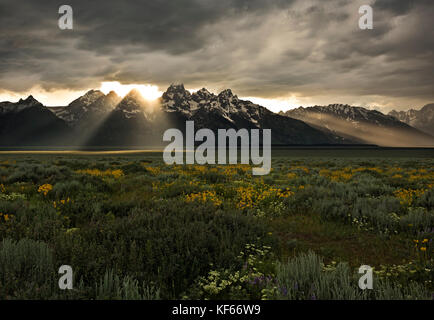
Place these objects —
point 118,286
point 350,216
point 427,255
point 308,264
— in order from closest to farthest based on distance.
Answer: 1. point 118,286
2. point 308,264
3. point 427,255
4. point 350,216

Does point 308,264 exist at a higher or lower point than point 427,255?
higher

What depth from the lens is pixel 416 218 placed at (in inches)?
243

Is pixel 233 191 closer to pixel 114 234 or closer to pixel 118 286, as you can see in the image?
pixel 114 234

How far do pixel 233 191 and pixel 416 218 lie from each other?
239 inches

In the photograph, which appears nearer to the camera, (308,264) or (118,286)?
(118,286)

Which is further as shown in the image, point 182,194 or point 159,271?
point 182,194

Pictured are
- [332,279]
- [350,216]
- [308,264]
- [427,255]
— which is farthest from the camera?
[350,216]

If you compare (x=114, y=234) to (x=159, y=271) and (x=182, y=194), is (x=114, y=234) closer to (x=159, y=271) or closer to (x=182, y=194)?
(x=159, y=271)

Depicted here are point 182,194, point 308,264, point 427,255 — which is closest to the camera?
point 308,264
